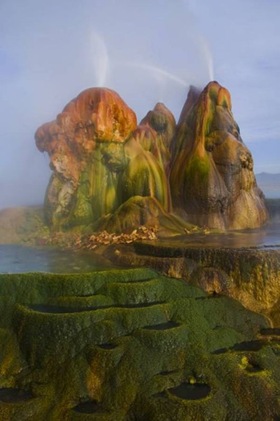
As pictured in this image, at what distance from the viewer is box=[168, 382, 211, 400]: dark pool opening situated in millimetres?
8406

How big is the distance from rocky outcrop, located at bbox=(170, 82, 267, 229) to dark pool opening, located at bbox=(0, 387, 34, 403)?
36.8ft

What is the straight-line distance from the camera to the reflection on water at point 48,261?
13898 millimetres

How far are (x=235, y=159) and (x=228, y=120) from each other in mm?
1898

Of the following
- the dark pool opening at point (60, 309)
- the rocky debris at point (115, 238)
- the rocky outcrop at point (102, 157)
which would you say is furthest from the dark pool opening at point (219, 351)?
the rocky outcrop at point (102, 157)

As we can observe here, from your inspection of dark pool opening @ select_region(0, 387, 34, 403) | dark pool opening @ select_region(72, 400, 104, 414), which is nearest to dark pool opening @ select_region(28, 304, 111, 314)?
dark pool opening @ select_region(0, 387, 34, 403)

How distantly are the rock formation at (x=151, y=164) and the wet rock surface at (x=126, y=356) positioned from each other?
725 centimetres

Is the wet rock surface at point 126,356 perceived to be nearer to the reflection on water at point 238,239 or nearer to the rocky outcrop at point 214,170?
the reflection on water at point 238,239

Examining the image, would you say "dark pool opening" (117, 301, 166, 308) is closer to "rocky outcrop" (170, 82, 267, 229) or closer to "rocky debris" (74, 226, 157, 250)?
"rocky debris" (74, 226, 157, 250)

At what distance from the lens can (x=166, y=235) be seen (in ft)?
55.4

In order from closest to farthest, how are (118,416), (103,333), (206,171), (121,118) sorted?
(118,416), (103,333), (206,171), (121,118)

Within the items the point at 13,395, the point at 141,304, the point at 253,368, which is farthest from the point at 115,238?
the point at 13,395

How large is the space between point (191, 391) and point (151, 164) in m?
11.8

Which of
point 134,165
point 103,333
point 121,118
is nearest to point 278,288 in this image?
point 103,333

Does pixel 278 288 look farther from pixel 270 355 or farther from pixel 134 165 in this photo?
pixel 134 165
